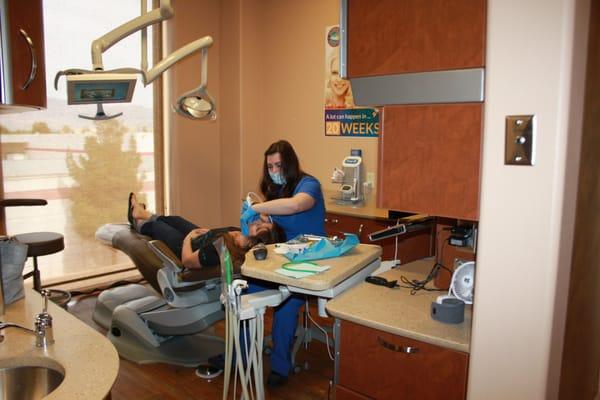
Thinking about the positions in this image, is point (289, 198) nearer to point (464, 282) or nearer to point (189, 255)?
point (189, 255)

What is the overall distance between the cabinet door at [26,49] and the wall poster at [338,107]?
322 cm

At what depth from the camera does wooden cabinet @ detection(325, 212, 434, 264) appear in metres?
3.07

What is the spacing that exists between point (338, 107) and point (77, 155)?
2.29m

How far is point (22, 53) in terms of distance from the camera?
98 centimetres

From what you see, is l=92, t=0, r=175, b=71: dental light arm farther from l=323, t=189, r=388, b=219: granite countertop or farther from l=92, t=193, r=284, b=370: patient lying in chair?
l=323, t=189, r=388, b=219: granite countertop

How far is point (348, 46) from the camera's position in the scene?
1613 millimetres

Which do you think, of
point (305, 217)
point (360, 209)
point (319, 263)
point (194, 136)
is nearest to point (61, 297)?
point (194, 136)

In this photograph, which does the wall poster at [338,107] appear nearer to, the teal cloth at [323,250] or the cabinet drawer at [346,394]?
Answer: the teal cloth at [323,250]

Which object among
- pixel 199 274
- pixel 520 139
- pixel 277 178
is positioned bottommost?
pixel 199 274

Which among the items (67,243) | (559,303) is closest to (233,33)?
(67,243)

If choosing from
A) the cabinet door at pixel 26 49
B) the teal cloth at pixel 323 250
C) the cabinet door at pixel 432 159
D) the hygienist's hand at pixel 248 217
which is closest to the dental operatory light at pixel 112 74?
the cabinet door at pixel 26 49

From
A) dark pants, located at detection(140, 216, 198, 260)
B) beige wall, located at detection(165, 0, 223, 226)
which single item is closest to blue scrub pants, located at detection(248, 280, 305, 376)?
dark pants, located at detection(140, 216, 198, 260)

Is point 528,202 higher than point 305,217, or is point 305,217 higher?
point 528,202

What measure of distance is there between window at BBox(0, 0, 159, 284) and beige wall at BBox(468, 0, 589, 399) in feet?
9.96
